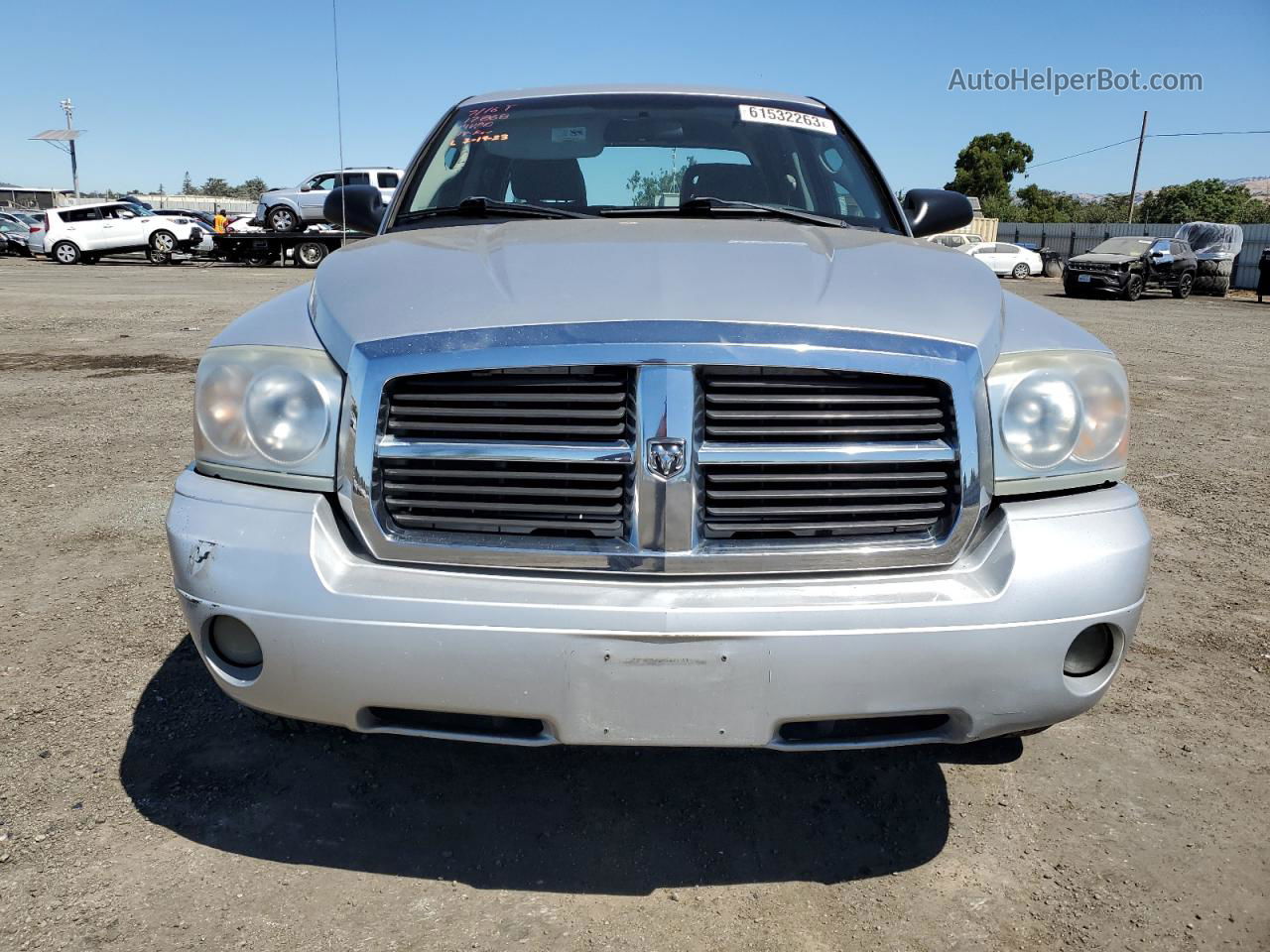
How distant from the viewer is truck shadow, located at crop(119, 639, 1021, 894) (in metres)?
2.07

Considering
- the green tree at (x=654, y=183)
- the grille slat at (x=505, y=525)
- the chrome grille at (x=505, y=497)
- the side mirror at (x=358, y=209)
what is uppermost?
the green tree at (x=654, y=183)

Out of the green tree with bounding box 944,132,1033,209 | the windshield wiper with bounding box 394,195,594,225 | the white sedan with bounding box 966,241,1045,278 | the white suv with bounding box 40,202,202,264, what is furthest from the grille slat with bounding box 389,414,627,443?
the green tree with bounding box 944,132,1033,209

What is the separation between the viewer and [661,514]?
1.77 metres

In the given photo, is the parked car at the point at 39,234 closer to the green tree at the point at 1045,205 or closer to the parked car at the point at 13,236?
the parked car at the point at 13,236

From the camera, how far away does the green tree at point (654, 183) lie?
3.05 metres

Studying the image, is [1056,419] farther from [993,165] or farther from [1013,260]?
[993,165]

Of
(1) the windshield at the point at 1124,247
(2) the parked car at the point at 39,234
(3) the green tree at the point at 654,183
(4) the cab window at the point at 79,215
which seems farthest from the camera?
(2) the parked car at the point at 39,234

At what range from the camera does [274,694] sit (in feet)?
6.05

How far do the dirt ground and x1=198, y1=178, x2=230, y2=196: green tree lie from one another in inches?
4946

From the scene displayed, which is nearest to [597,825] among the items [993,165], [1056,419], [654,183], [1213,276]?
[1056,419]

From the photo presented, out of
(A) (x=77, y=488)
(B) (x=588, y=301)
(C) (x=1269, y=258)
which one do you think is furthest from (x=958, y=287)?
(C) (x=1269, y=258)

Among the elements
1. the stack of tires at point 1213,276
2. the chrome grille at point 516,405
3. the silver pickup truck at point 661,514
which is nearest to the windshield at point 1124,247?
the stack of tires at point 1213,276

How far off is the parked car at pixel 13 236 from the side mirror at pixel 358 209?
32.8 m

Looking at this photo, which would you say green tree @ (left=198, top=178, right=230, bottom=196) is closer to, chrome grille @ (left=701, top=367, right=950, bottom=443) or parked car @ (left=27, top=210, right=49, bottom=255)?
parked car @ (left=27, top=210, right=49, bottom=255)
